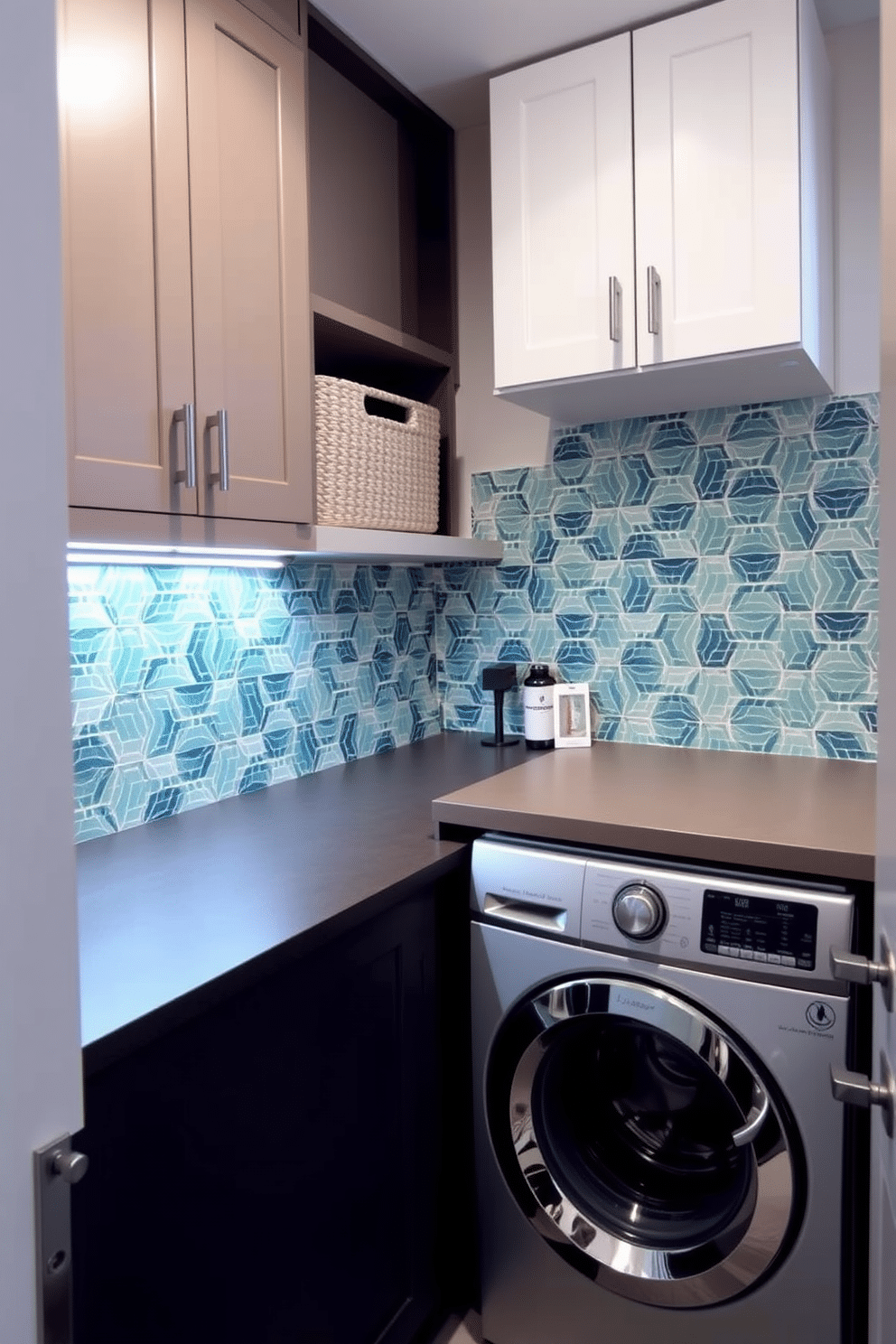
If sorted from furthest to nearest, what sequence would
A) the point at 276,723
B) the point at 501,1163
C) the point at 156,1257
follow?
1. the point at 276,723
2. the point at 501,1163
3. the point at 156,1257

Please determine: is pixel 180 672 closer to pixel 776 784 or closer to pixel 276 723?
pixel 276 723

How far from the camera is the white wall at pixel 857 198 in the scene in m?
1.93

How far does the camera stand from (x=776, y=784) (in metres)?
1.80

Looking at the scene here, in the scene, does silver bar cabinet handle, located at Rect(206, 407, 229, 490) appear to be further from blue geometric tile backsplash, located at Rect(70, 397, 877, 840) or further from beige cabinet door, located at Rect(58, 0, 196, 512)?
blue geometric tile backsplash, located at Rect(70, 397, 877, 840)

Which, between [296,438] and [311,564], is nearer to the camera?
[296,438]

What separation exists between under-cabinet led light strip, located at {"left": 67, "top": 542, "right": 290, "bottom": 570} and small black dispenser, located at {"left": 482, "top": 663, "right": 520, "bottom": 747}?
62 cm

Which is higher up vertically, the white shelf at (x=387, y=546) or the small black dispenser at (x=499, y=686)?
the white shelf at (x=387, y=546)

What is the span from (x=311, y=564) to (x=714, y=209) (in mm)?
1097

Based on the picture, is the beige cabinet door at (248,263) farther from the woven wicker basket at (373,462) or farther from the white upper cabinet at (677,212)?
the white upper cabinet at (677,212)

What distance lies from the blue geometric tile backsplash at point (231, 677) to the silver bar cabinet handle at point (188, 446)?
301 mm

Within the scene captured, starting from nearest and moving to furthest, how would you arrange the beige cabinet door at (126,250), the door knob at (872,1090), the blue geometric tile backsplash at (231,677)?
the door knob at (872,1090) < the beige cabinet door at (126,250) < the blue geometric tile backsplash at (231,677)

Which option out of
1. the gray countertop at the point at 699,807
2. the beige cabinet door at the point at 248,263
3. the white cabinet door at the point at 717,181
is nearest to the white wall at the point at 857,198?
the white cabinet door at the point at 717,181

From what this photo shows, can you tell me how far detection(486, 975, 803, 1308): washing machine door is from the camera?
55.1 inches

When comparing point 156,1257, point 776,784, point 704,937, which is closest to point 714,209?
point 776,784
